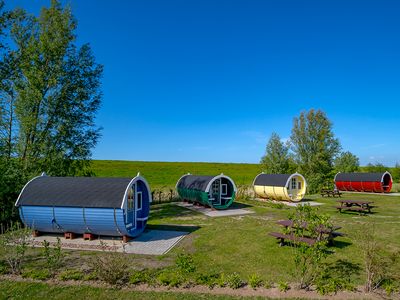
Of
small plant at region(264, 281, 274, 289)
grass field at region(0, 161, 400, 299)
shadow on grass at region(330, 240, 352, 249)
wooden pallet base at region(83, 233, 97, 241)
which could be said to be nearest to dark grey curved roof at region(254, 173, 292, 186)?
grass field at region(0, 161, 400, 299)

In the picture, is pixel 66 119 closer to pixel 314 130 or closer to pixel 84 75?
pixel 84 75

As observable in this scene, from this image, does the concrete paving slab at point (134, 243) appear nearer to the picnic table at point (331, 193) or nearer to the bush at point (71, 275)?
the bush at point (71, 275)

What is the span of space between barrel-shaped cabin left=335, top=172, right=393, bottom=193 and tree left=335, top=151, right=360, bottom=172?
410 inches

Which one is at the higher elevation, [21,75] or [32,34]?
[32,34]

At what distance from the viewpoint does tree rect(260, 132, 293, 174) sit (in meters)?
41.8

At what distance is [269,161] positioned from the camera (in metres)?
42.3

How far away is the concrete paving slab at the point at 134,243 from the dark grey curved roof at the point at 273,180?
1619 centimetres

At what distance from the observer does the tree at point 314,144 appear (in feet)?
142

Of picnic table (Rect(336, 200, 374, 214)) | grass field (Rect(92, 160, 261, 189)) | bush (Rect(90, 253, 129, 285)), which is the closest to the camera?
bush (Rect(90, 253, 129, 285))

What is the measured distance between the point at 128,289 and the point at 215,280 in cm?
249

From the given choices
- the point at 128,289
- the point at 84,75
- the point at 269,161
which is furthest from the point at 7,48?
the point at 269,161

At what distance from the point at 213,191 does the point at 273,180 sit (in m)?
8.42

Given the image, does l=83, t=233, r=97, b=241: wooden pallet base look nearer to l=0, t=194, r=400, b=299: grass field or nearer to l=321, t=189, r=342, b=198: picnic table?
l=0, t=194, r=400, b=299: grass field

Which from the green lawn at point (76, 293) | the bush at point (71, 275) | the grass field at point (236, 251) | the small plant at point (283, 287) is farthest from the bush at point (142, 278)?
the small plant at point (283, 287)
